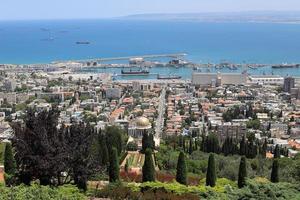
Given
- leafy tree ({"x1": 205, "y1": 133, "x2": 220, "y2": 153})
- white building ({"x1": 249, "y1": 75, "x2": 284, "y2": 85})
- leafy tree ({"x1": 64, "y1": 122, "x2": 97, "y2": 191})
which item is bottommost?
white building ({"x1": 249, "y1": 75, "x2": 284, "y2": 85})

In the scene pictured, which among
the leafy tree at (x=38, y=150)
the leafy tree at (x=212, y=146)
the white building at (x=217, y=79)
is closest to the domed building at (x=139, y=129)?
the leafy tree at (x=212, y=146)

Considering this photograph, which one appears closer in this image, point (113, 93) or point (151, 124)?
point (151, 124)

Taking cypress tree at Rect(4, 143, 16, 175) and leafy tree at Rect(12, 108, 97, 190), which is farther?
cypress tree at Rect(4, 143, 16, 175)

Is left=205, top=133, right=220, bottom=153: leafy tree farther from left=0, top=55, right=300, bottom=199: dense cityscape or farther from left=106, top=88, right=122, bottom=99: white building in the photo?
left=106, top=88, right=122, bottom=99: white building

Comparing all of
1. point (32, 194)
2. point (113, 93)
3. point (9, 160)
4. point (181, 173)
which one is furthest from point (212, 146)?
point (113, 93)

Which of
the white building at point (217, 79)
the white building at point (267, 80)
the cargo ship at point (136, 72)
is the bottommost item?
the cargo ship at point (136, 72)

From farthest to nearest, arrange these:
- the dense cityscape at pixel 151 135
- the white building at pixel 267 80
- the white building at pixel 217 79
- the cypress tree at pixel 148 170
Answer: the white building at pixel 267 80, the white building at pixel 217 79, the cypress tree at pixel 148 170, the dense cityscape at pixel 151 135

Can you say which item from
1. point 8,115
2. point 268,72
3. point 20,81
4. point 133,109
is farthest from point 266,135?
point 268,72

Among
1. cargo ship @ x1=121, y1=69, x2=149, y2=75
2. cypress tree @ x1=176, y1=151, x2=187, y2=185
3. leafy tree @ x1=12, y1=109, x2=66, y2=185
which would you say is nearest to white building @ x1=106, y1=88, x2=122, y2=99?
cargo ship @ x1=121, y1=69, x2=149, y2=75

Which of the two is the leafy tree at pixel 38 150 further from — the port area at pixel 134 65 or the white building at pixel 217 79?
the port area at pixel 134 65

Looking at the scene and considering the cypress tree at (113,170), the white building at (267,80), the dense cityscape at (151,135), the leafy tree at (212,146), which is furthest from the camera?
the white building at (267,80)

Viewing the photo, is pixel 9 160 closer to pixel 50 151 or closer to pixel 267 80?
pixel 50 151

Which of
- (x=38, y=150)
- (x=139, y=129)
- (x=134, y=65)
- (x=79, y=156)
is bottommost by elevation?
(x=134, y=65)
